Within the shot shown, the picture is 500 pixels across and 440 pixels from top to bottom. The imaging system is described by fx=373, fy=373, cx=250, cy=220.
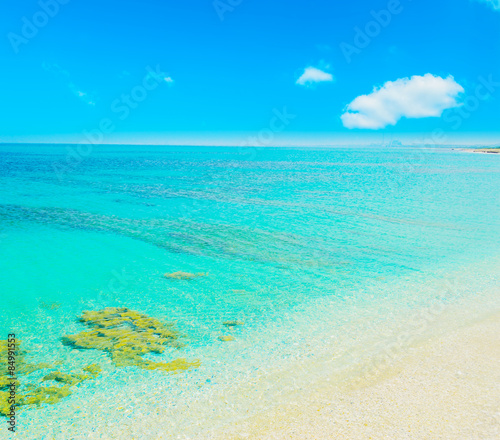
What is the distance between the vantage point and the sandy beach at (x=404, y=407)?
694 cm

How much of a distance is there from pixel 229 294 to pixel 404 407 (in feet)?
24.3

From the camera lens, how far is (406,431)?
691cm

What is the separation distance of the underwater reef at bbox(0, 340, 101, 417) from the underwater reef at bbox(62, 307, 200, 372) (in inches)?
33.1

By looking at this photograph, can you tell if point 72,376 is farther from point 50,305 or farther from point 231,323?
point 50,305

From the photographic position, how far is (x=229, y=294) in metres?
13.8

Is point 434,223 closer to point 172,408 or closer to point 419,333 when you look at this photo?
point 419,333

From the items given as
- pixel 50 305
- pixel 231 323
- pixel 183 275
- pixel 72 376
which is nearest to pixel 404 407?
pixel 231 323

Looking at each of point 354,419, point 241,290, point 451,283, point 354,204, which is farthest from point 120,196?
point 354,419

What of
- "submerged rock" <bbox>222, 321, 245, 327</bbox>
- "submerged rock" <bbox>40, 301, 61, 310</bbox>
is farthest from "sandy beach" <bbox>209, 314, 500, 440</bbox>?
"submerged rock" <bbox>40, 301, 61, 310</bbox>

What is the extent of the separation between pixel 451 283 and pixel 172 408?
12.0 meters

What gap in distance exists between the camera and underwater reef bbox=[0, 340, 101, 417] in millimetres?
7785

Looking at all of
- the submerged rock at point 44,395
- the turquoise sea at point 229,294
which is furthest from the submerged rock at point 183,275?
the submerged rock at point 44,395

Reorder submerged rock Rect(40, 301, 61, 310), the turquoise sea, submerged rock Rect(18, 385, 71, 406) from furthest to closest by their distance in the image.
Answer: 1. submerged rock Rect(40, 301, 61, 310)
2. the turquoise sea
3. submerged rock Rect(18, 385, 71, 406)

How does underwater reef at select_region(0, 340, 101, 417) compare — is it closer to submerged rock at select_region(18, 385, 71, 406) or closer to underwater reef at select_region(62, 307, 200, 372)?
submerged rock at select_region(18, 385, 71, 406)
